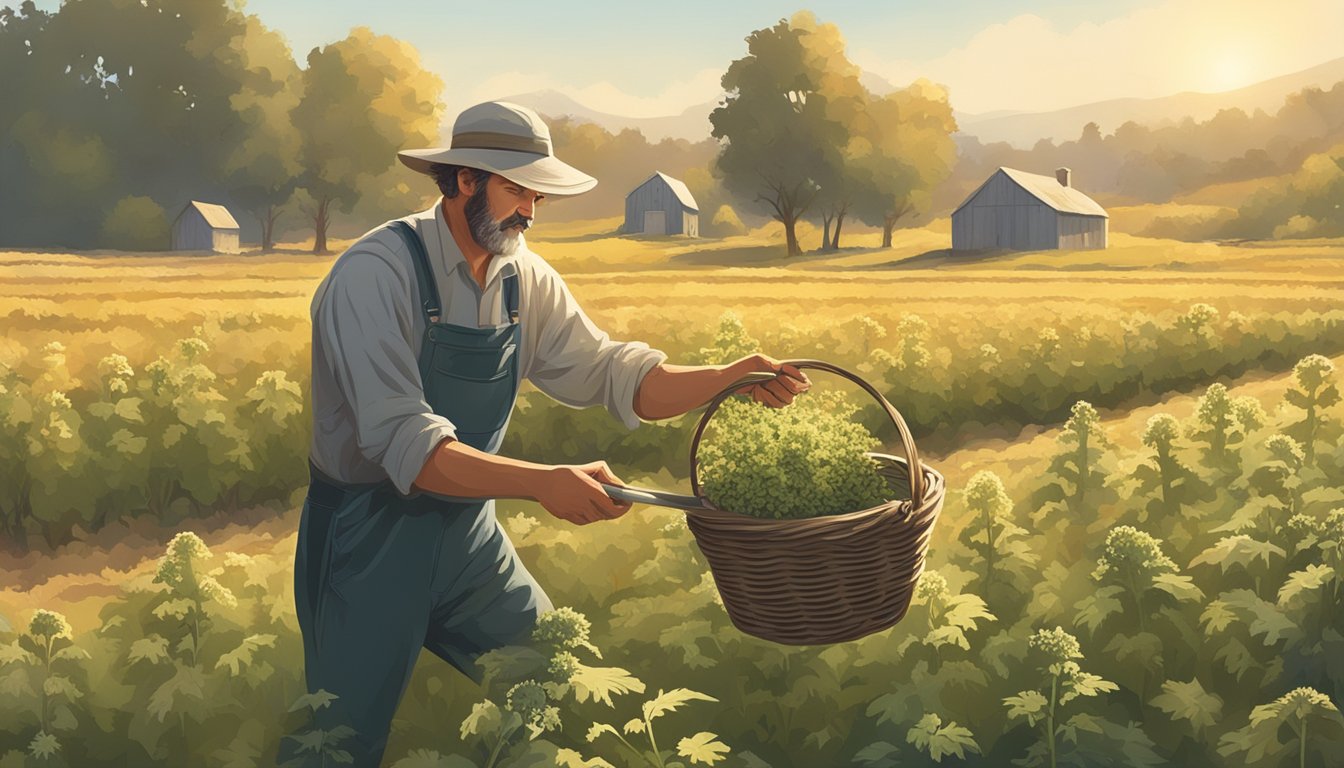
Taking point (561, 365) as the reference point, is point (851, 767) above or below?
below

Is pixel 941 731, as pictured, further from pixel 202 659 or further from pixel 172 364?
pixel 172 364

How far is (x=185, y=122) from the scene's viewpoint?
49656 millimetres

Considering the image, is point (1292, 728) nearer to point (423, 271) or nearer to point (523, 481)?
point (523, 481)

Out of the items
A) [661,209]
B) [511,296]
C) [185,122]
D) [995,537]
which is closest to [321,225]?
[185,122]

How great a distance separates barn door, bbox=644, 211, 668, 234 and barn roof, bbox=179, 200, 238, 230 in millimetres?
20154

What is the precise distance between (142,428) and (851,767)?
696cm

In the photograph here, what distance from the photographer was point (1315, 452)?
6738 millimetres

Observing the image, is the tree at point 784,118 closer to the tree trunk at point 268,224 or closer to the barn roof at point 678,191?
the barn roof at point 678,191

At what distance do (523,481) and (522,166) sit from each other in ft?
3.42

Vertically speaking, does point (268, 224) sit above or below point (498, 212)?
above

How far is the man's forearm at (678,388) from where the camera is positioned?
4508 millimetres

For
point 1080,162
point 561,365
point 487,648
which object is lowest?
point 487,648

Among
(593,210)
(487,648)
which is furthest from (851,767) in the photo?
(593,210)

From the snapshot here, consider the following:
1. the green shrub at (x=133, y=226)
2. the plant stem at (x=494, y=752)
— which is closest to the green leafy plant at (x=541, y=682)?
the plant stem at (x=494, y=752)
